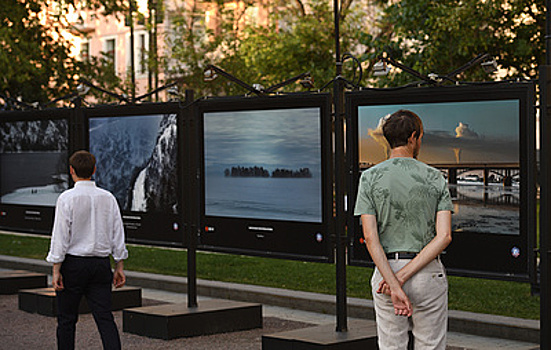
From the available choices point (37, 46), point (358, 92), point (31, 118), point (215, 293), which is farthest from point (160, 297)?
point (37, 46)

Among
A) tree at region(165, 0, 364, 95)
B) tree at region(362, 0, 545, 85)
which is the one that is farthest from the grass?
tree at region(165, 0, 364, 95)

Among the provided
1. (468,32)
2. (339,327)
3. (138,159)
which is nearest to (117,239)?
(339,327)

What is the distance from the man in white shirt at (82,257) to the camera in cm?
820

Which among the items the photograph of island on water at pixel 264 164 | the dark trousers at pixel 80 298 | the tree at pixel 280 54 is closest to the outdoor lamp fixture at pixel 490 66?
the photograph of island on water at pixel 264 164

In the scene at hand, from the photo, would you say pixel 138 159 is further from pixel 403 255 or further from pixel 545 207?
pixel 403 255

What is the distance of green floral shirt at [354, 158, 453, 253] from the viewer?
19.7 feet

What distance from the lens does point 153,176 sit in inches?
477

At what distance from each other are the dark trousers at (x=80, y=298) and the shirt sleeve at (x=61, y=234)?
0.31ft

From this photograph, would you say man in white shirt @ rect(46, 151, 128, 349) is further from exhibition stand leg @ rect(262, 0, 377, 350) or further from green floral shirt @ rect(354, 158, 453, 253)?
green floral shirt @ rect(354, 158, 453, 253)

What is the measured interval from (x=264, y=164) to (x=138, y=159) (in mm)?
2071

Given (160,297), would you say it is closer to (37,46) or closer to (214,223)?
(214,223)

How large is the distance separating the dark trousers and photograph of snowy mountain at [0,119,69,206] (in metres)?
5.48

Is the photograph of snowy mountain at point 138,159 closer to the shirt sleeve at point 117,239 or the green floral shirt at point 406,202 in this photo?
the shirt sleeve at point 117,239

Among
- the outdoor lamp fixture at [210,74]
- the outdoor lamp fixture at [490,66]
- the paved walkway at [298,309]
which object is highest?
the outdoor lamp fixture at [210,74]
